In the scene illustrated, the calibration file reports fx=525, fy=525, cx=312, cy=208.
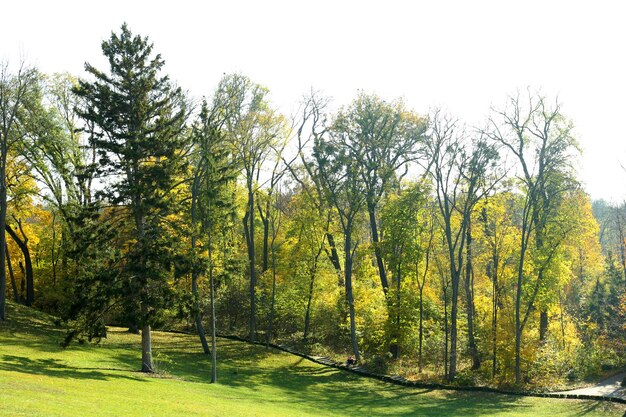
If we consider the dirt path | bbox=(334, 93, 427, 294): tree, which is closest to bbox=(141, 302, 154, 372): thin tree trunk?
bbox=(334, 93, 427, 294): tree

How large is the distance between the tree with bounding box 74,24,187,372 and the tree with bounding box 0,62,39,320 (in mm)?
7624

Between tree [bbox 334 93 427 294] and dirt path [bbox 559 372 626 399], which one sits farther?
tree [bbox 334 93 427 294]

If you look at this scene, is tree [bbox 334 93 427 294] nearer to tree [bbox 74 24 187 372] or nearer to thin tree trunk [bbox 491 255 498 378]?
thin tree trunk [bbox 491 255 498 378]

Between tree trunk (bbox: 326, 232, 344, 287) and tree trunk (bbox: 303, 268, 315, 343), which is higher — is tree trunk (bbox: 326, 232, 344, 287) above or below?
above

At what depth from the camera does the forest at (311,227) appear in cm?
2356

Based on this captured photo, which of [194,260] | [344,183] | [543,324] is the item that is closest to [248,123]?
[344,183]

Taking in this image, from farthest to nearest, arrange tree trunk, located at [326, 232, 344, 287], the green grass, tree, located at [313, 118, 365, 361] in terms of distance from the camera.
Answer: tree trunk, located at [326, 232, 344, 287] < tree, located at [313, 118, 365, 361] < the green grass

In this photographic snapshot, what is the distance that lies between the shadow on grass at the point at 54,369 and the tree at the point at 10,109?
30.6 ft

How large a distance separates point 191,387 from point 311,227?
59.0 ft

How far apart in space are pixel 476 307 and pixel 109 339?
23.6 metres

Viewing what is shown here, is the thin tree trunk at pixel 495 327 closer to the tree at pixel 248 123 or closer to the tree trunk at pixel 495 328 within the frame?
the tree trunk at pixel 495 328

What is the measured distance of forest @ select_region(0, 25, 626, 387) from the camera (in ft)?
77.3

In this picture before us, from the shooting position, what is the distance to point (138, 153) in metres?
23.3

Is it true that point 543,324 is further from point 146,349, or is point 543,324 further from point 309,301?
point 146,349
